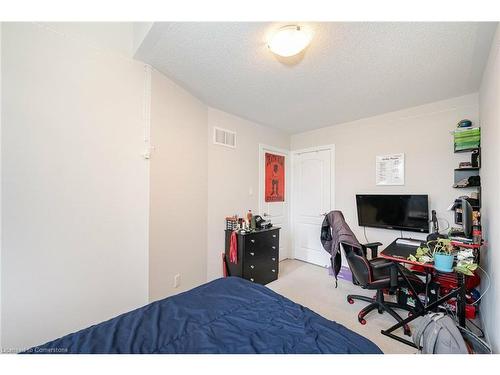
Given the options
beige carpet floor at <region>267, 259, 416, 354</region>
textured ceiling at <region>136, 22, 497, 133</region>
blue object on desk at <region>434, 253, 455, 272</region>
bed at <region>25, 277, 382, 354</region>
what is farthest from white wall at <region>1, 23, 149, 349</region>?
blue object on desk at <region>434, 253, 455, 272</region>

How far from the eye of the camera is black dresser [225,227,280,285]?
2.68 meters

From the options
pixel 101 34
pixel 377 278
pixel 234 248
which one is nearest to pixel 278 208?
pixel 234 248

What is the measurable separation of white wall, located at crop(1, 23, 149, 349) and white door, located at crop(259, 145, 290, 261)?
6.63 feet

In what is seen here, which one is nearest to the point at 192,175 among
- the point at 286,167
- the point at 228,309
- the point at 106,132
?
the point at 106,132

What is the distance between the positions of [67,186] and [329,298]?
2.91 metres

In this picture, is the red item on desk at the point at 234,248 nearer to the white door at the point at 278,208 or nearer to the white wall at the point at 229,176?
the white wall at the point at 229,176

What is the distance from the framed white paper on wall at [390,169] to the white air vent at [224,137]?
2.20 meters

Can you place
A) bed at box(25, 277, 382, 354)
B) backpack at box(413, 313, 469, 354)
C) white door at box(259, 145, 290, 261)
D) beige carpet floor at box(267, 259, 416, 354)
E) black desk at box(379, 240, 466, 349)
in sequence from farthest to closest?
1. white door at box(259, 145, 290, 261)
2. beige carpet floor at box(267, 259, 416, 354)
3. black desk at box(379, 240, 466, 349)
4. backpack at box(413, 313, 469, 354)
5. bed at box(25, 277, 382, 354)

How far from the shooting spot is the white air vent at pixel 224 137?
289cm

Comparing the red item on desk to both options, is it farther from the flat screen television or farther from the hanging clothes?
the flat screen television

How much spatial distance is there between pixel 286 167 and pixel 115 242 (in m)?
3.12

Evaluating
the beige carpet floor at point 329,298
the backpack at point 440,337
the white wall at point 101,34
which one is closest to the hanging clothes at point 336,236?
the beige carpet floor at point 329,298
